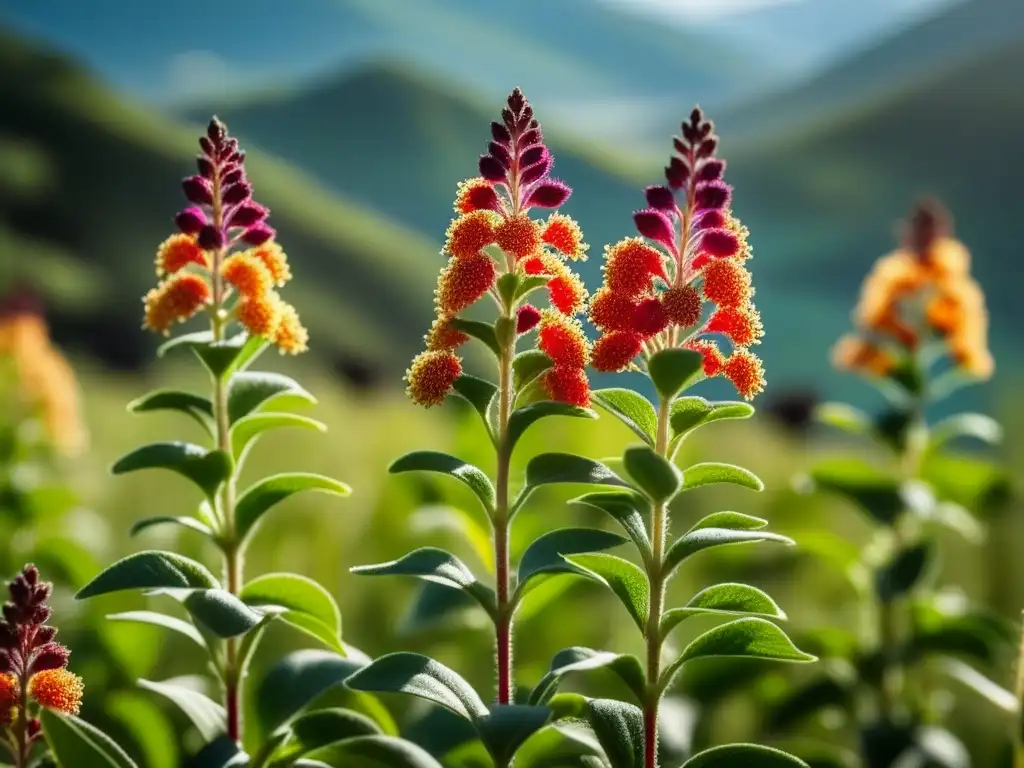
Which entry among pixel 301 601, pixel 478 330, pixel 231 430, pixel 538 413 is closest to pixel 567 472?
pixel 538 413

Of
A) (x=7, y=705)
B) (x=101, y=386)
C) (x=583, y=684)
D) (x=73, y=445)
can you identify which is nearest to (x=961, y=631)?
(x=583, y=684)

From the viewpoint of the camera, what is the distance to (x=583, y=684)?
10.3ft

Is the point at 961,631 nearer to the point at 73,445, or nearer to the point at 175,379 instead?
the point at 73,445

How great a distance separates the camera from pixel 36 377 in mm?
3580

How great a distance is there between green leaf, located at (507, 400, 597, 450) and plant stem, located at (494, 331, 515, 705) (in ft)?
0.04

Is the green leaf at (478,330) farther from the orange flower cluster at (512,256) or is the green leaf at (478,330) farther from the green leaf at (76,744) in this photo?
the green leaf at (76,744)

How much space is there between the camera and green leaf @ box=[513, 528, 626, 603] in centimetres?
Result: 127

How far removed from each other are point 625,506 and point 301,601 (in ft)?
1.40

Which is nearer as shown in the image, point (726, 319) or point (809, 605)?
point (726, 319)

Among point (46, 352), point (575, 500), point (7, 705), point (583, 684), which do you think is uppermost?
point (46, 352)

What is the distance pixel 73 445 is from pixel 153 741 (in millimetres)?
2062

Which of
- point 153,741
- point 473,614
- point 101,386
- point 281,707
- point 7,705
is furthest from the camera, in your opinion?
point 101,386

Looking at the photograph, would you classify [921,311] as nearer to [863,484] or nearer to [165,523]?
[863,484]

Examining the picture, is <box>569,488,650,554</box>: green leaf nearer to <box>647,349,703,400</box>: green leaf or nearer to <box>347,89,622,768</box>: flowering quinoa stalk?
<box>347,89,622,768</box>: flowering quinoa stalk
